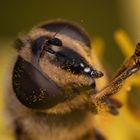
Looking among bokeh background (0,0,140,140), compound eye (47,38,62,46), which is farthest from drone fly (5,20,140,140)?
bokeh background (0,0,140,140)

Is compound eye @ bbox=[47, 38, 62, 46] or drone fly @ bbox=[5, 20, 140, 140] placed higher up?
compound eye @ bbox=[47, 38, 62, 46]

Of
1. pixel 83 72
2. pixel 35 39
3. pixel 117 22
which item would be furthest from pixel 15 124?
→ pixel 117 22

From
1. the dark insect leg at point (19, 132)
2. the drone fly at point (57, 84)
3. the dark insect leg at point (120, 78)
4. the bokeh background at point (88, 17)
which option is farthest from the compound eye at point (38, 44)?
the bokeh background at point (88, 17)

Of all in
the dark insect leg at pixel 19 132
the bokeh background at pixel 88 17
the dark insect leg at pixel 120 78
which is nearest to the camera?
the dark insect leg at pixel 120 78

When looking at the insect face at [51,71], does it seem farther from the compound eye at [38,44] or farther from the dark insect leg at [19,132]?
the dark insect leg at [19,132]

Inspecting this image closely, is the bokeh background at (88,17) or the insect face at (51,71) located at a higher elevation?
the insect face at (51,71)

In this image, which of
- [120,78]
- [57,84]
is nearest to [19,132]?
[57,84]

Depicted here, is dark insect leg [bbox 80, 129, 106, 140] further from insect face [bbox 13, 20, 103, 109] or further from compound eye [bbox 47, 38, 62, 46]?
→ compound eye [bbox 47, 38, 62, 46]

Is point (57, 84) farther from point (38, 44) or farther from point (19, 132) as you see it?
point (19, 132)

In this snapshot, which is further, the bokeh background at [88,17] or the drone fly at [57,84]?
the bokeh background at [88,17]

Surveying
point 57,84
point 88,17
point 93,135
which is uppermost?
point 57,84
